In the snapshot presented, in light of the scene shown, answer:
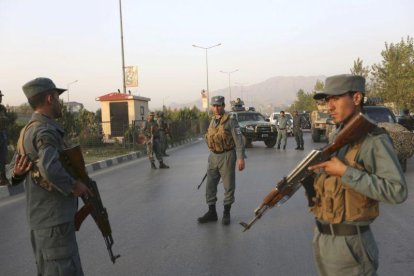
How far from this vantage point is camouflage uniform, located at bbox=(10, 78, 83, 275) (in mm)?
2777

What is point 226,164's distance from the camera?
19.9ft

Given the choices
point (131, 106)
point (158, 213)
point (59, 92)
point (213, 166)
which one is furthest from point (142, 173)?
point (131, 106)

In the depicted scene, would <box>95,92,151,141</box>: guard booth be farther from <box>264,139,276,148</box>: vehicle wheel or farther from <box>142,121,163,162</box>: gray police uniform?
<box>142,121,163,162</box>: gray police uniform

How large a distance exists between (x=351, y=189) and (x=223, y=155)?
385 cm

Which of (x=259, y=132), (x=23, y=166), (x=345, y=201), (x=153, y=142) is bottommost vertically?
(x=259, y=132)

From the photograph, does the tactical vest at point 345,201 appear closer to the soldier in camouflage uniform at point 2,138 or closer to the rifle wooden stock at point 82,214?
the rifle wooden stock at point 82,214

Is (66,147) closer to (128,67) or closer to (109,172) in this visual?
(109,172)

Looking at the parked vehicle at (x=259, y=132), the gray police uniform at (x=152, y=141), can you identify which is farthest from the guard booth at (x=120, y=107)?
the gray police uniform at (x=152, y=141)

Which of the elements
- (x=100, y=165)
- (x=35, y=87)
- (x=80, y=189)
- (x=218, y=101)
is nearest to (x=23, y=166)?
(x=80, y=189)

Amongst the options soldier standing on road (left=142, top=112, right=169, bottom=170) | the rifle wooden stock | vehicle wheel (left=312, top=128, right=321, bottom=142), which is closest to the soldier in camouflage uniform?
soldier standing on road (left=142, top=112, right=169, bottom=170)

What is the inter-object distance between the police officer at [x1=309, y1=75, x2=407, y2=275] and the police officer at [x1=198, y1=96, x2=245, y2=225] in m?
3.62

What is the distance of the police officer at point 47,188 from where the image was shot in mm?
2790

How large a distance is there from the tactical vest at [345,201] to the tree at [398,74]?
3623cm

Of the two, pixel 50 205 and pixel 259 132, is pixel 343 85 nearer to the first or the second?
pixel 50 205
